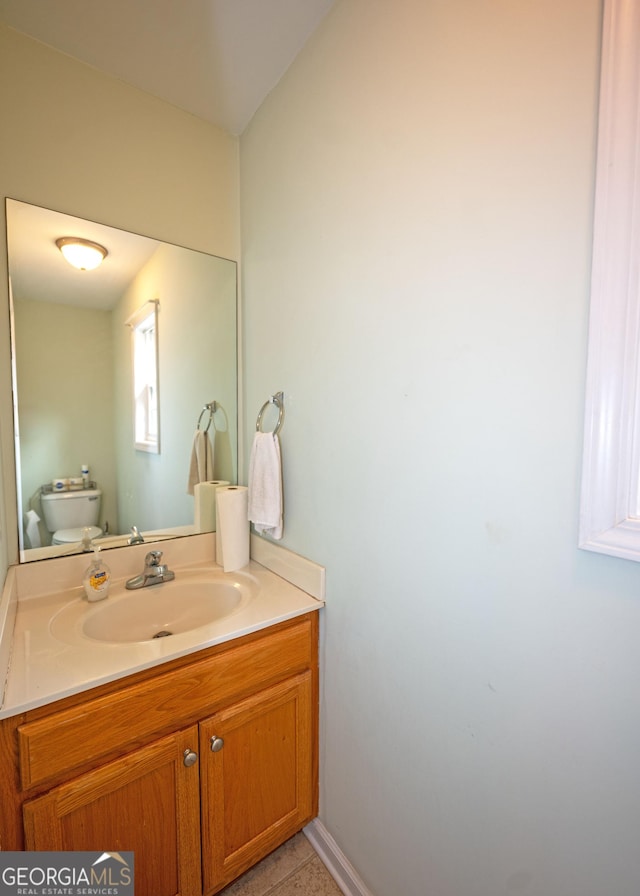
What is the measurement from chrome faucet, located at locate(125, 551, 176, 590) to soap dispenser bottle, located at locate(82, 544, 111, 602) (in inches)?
3.7

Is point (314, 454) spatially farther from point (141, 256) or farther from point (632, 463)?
point (141, 256)

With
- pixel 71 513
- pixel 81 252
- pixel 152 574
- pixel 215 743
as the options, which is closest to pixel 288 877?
pixel 215 743

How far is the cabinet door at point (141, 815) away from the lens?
796 mm

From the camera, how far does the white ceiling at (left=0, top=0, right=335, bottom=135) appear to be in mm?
1060

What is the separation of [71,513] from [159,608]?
43 centimetres

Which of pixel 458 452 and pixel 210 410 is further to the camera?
pixel 210 410

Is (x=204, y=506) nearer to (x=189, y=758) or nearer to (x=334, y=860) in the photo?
(x=189, y=758)

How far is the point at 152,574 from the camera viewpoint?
132 cm

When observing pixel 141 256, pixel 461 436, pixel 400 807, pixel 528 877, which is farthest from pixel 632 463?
pixel 141 256

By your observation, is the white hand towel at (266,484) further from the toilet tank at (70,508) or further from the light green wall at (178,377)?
the toilet tank at (70,508)

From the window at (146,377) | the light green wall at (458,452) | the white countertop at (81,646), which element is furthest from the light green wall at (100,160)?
the light green wall at (458,452)

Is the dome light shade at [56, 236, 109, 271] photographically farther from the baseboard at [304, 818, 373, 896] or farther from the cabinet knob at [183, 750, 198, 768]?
the baseboard at [304, 818, 373, 896]

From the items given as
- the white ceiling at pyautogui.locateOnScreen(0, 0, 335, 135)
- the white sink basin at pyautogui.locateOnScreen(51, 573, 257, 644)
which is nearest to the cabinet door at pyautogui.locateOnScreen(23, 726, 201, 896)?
the white sink basin at pyautogui.locateOnScreen(51, 573, 257, 644)

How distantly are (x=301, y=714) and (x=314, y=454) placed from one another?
2.65 feet
